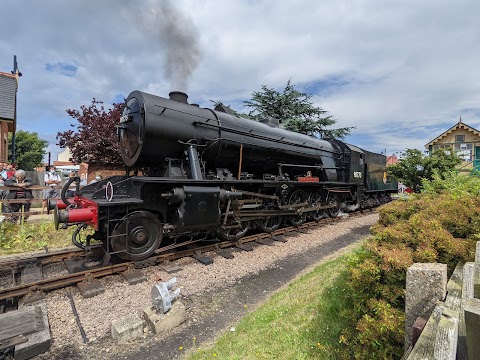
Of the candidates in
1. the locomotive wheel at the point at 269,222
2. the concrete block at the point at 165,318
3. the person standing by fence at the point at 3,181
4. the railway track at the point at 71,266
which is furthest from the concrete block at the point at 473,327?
the person standing by fence at the point at 3,181

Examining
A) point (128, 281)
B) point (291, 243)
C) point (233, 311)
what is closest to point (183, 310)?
point (233, 311)

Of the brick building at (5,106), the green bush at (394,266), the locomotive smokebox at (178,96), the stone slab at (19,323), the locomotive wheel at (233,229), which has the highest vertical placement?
the brick building at (5,106)

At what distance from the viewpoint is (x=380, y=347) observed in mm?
2297

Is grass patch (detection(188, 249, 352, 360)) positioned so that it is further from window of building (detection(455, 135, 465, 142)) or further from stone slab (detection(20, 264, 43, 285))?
window of building (detection(455, 135, 465, 142))

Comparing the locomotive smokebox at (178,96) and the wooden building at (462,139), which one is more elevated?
the wooden building at (462,139)

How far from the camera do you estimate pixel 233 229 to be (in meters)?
7.85

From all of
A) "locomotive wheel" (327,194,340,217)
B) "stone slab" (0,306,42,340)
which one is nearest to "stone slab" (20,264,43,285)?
"stone slab" (0,306,42,340)

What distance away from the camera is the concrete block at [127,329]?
352cm

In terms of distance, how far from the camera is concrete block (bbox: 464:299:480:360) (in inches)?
52.8

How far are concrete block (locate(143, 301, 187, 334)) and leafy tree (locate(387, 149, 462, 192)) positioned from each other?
27.3 feet

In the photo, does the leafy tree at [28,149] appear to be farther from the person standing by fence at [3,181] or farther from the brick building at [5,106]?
the person standing by fence at [3,181]

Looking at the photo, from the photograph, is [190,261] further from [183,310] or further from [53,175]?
[53,175]

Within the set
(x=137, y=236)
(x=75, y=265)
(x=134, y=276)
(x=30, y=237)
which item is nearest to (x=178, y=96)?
(x=137, y=236)

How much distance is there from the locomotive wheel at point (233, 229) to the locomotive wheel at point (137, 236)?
1.77m
